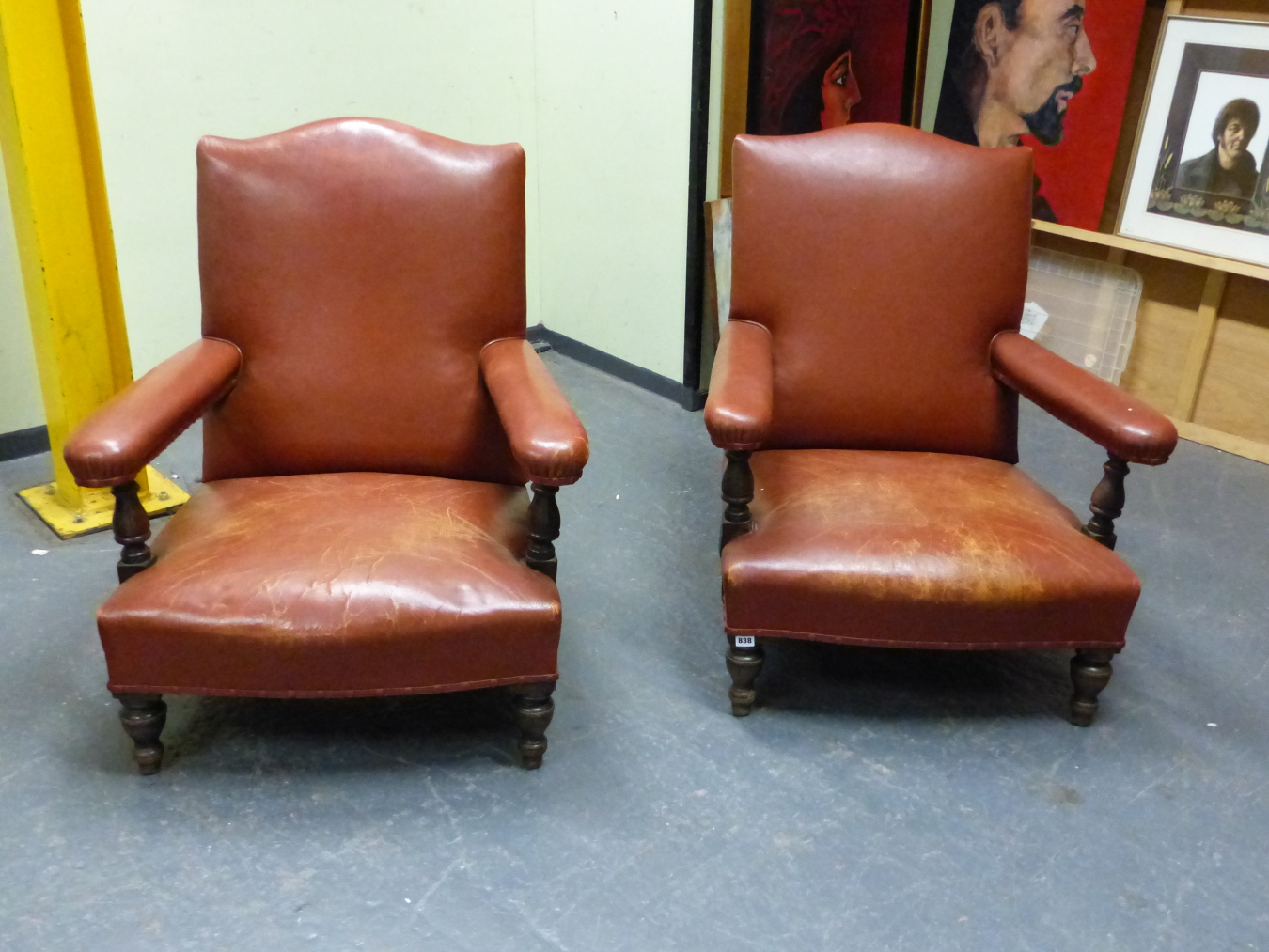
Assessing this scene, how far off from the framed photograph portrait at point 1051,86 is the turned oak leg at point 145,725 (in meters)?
2.73

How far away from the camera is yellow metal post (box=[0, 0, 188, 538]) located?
2.28 metres

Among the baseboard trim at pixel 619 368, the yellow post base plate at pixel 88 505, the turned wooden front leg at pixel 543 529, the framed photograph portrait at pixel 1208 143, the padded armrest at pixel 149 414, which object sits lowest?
the yellow post base plate at pixel 88 505

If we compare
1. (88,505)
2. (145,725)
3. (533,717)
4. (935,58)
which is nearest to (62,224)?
(88,505)

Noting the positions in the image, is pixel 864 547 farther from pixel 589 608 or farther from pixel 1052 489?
pixel 1052 489

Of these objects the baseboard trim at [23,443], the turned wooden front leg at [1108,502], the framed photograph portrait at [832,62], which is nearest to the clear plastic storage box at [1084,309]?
the framed photograph portrait at [832,62]

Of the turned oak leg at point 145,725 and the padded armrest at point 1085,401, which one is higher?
the padded armrest at point 1085,401

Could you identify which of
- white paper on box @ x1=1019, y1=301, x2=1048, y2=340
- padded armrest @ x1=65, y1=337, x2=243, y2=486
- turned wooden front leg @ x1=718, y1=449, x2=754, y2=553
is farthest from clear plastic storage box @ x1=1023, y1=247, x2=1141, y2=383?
padded armrest @ x1=65, y1=337, x2=243, y2=486

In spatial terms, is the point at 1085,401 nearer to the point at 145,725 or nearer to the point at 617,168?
the point at 145,725

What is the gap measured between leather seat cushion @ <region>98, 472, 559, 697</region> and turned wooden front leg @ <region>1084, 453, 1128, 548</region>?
3.19 feet

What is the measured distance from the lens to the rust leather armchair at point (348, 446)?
5.67 ft

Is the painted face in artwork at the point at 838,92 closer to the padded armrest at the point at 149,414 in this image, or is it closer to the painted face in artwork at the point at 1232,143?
the painted face in artwork at the point at 1232,143

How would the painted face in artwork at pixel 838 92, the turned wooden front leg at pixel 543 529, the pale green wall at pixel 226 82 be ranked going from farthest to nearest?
the painted face in artwork at pixel 838 92 → the pale green wall at pixel 226 82 → the turned wooden front leg at pixel 543 529

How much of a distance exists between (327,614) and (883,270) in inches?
48.5

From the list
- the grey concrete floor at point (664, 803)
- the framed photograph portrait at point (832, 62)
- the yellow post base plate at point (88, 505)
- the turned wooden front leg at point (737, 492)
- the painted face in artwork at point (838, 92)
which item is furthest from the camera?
the painted face in artwork at point (838, 92)
